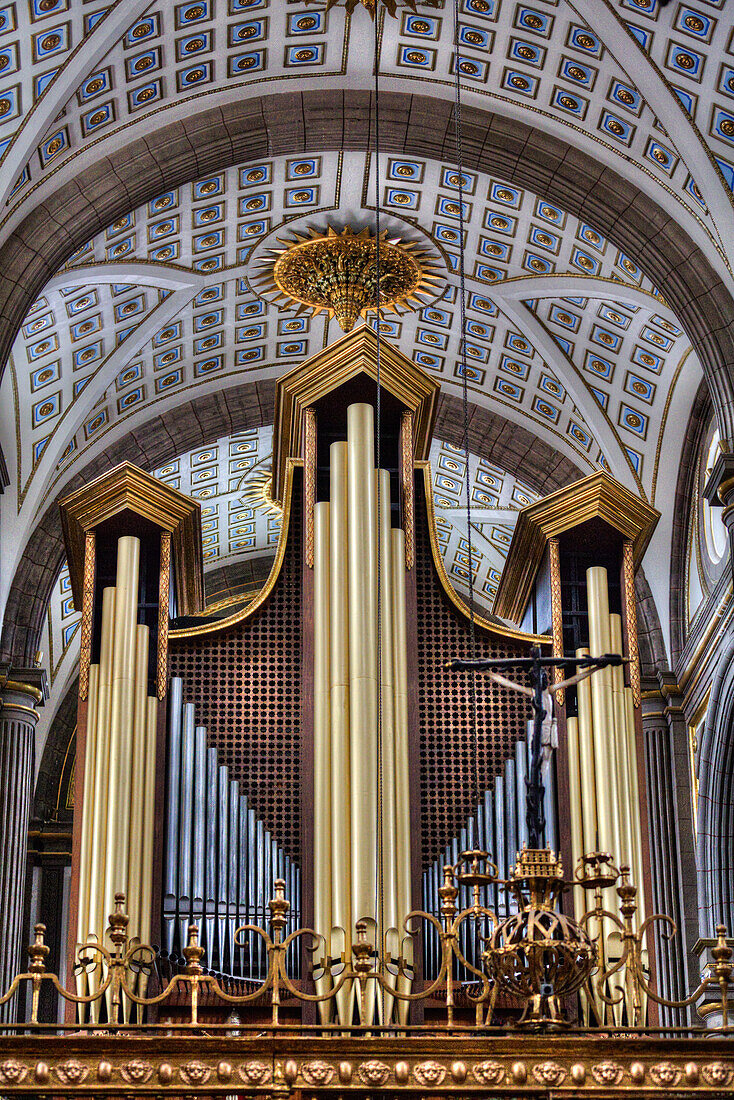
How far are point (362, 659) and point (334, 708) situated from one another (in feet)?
1.24

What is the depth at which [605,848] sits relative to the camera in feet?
37.2

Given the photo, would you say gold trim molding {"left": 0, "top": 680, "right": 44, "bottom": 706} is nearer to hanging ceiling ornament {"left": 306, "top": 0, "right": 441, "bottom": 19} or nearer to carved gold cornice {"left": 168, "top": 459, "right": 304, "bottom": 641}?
carved gold cornice {"left": 168, "top": 459, "right": 304, "bottom": 641}

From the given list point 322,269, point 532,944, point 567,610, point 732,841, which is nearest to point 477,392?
point 322,269

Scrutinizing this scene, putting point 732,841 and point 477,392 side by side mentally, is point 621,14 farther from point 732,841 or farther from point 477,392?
point 732,841

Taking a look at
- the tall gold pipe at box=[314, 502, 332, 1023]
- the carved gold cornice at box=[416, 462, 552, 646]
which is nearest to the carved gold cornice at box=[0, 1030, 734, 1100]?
the tall gold pipe at box=[314, 502, 332, 1023]

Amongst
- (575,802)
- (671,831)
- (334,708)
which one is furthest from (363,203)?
(575,802)

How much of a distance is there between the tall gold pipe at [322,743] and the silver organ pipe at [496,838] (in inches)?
28.6

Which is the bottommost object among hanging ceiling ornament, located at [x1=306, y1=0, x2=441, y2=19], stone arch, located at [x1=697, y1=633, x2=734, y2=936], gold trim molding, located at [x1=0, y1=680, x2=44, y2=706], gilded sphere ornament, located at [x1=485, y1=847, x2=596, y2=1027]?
gilded sphere ornament, located at [x1=485, y1=847, x2=596, y2=1027]

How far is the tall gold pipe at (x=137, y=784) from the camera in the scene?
10969 mm

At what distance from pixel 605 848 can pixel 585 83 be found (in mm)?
7715

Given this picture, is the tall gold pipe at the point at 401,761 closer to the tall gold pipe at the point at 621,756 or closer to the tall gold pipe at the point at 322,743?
the tall gold pipe at the point at 322,743

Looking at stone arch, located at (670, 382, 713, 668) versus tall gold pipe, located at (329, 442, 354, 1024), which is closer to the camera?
tall gold pipe, located at (329, 442, 354, 1024)

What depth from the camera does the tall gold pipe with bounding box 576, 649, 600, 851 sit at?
37.6 feet

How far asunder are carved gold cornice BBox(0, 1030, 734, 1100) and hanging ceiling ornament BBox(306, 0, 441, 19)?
9804 mm
